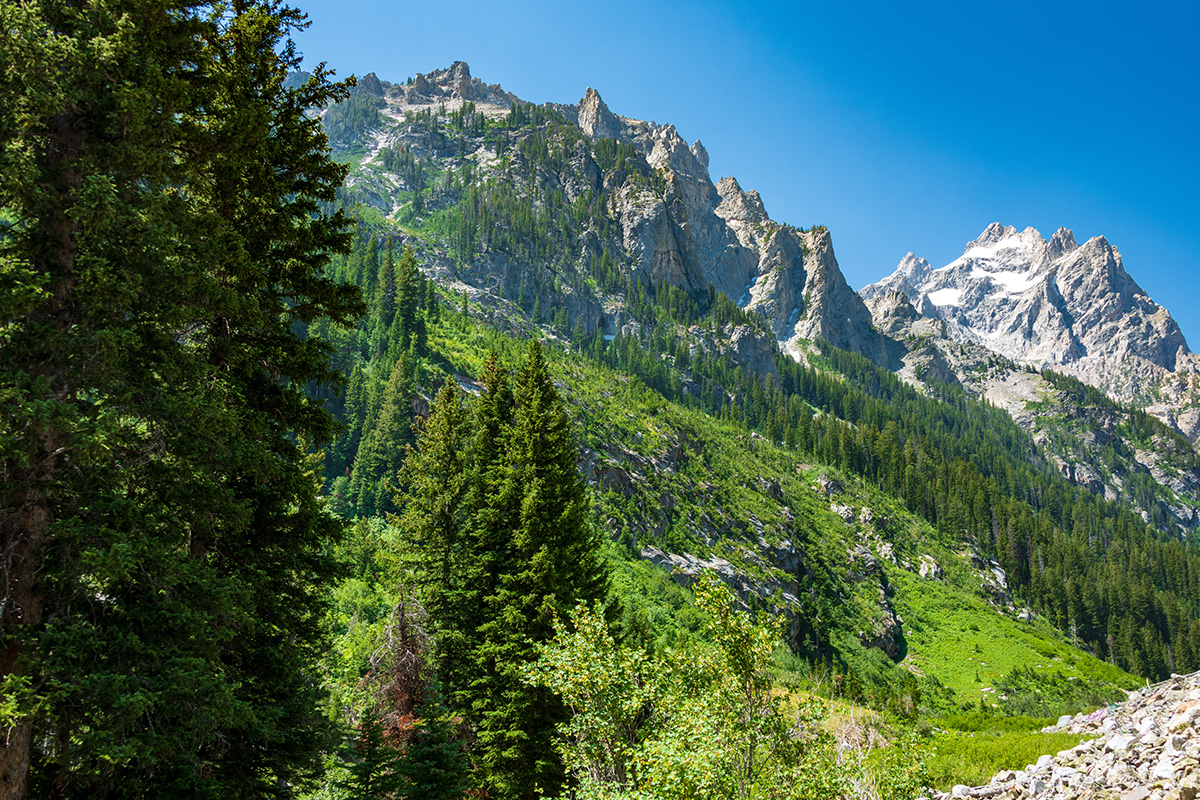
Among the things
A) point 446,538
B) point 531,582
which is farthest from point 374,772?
point 446,538

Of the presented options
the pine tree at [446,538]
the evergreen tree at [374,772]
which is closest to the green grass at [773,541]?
the pine tree at [446,538]

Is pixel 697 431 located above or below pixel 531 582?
above

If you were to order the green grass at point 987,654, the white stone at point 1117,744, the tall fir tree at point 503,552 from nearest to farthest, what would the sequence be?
the white stone at point 1117,744 → the tall fir tree at point 503,552 → the green grass at point 987,654

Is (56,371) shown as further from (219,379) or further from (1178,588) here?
(1178,588)

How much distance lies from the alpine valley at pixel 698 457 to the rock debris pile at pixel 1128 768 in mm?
7212

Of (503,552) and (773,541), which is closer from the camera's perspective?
(503,552)

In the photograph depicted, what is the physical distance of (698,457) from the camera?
7538 centimetres

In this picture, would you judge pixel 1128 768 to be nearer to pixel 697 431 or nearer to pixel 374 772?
pixel 374 772

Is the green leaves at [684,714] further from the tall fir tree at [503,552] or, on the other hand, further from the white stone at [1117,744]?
the white stone at [1117,744]

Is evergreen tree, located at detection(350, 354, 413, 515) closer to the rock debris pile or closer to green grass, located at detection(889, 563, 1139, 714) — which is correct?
the rock debris pile

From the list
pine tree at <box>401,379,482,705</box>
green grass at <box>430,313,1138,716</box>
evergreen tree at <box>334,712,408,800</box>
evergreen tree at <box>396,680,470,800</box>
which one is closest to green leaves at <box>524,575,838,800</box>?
evergreen tree at <box>396,680,470,800</box>

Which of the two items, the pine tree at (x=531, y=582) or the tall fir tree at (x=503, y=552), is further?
the tall fir tree at (x=503, y=552)

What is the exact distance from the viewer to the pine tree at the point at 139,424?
6797 millimetres

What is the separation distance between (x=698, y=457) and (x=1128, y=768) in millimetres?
65875
